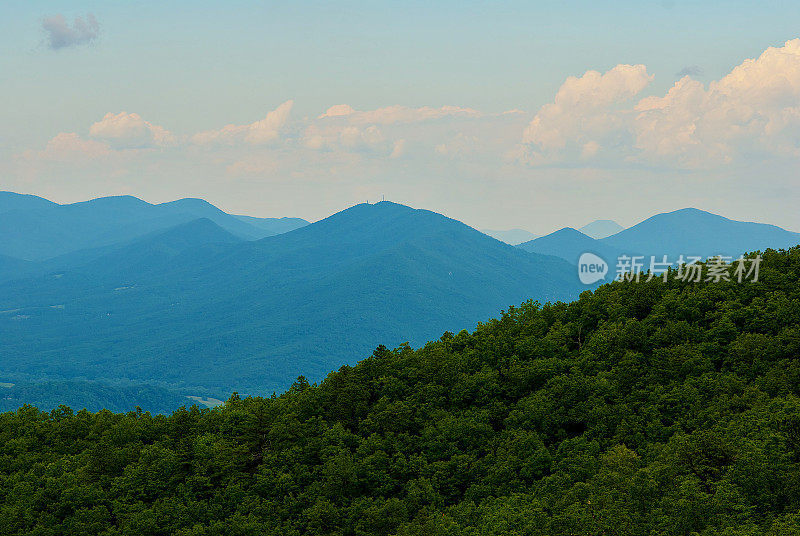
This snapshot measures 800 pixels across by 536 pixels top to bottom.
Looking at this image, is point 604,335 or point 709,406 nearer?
point 709,406

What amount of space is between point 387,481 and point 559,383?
12521 millimetres

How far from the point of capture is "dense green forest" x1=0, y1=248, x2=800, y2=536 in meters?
30.2

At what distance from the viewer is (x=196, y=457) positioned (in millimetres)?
42688

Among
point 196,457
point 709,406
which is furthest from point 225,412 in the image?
point 709,406

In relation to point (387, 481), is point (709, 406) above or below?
above

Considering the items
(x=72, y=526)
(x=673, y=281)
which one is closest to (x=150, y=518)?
(x=72, y=526)

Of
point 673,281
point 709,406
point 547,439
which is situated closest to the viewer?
point 709,406

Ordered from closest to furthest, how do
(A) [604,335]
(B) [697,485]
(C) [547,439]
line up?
(B) [697,485], (C) [547,439], (A) [604,335]

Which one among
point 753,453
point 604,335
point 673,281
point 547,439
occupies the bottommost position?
point 547,439

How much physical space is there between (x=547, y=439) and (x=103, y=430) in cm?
3218

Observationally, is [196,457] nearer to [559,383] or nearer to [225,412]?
[225,412]

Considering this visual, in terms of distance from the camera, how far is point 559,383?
43.1 metres

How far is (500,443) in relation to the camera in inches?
1592

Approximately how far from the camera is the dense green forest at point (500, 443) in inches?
1190
